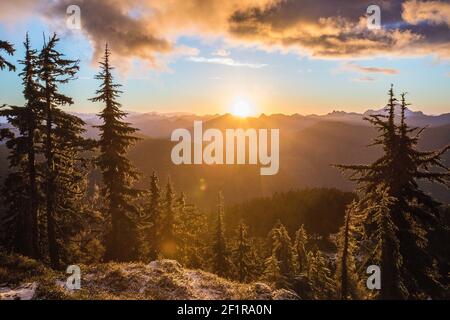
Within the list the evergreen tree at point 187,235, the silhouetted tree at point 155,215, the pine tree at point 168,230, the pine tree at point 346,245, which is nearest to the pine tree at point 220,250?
the evergreen tree at point 187,235

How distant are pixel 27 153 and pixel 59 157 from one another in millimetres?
2099

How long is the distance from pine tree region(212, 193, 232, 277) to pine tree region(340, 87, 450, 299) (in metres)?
29.1

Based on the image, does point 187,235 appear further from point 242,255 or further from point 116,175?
point 116,175

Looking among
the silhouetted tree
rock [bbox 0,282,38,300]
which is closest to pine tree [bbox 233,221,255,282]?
the silhouetted tree

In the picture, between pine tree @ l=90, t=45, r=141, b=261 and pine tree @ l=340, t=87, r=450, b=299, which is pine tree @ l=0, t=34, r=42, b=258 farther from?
pine tree @ l=340, t=87, r=450, b=299

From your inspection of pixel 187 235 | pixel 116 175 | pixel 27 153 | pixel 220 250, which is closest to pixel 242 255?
pixel 220 250

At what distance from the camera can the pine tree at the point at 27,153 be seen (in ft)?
75.5

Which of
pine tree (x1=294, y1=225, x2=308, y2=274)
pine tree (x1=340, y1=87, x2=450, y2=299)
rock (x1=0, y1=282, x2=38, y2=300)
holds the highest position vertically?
pine tree (x1=340, y1=87, x2=450, y2=299)

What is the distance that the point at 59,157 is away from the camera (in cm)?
2438

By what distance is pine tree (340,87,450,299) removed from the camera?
18.6 metres

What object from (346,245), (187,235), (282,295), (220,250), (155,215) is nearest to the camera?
(282,295)

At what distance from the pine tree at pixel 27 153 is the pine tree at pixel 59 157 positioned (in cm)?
68

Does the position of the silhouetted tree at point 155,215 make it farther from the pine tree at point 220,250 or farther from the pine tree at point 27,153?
the pine tree at point 27,153
